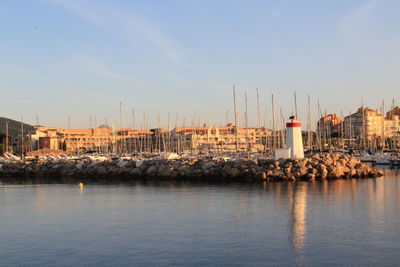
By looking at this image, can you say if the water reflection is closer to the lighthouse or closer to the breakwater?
the breakwater

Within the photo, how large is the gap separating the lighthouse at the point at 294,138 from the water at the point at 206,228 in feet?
29.9

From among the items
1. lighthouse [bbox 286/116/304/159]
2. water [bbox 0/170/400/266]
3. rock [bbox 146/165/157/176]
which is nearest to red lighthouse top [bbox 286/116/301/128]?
lighthouse [bbox 286/116/304/159]

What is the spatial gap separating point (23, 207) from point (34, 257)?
11146mm

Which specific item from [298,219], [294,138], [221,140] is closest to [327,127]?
[221,140]

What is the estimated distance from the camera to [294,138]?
1484 inches

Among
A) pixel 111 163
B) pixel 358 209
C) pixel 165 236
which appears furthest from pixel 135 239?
pixel 111 163

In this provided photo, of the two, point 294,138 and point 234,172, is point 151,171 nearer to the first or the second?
point 234,172

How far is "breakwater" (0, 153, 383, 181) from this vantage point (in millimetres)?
35375

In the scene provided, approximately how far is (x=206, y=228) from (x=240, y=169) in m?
20.1

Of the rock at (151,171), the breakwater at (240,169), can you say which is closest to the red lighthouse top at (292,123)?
the breakwater at (240,169)

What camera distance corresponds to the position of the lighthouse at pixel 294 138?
3709cm

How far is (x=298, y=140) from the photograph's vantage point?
38.0 meters

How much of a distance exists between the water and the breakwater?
6.77 metres

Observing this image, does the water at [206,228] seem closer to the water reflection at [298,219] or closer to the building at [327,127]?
the water reflection at [298,219]
